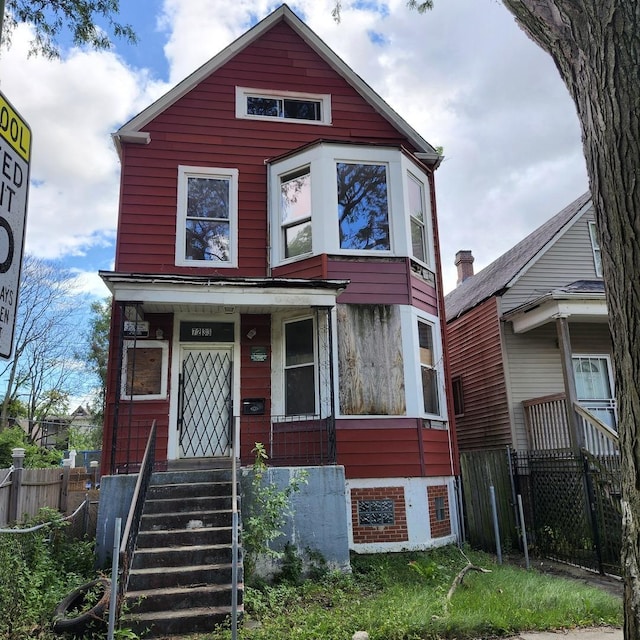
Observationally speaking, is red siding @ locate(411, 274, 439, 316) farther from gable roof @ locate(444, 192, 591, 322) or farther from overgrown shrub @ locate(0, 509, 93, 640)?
overgrown shrub @ locate(0, 509, 93, 640)

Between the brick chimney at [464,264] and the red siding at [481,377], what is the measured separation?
762 centimetres

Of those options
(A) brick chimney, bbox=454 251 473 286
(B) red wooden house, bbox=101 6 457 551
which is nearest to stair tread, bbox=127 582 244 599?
(B) red wooden house, bbox=101 6 457 551

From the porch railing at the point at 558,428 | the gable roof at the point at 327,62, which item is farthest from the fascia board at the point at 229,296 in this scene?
the porch railing at the point at 558,428

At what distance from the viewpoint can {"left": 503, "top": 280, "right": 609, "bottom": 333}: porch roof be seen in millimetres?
12094

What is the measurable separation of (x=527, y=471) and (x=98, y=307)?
27.3m

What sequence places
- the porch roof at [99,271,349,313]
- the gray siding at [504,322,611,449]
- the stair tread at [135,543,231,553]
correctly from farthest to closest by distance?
the gray siding at [504,322,611,449], the porch roof at [99,271,349,313], the stair tread at [135,543,231,553]

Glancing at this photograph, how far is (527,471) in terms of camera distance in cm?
1270

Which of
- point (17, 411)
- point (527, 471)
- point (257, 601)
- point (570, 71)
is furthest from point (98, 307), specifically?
point (570, 71)

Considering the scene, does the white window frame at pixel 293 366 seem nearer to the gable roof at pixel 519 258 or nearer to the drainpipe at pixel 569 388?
the drainpipe at pixel 569 388

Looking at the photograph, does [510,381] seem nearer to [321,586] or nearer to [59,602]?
[321,586]

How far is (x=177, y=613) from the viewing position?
6.20m

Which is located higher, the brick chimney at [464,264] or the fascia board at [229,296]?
the brick chimney at [464,264]

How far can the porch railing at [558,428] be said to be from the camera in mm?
10727

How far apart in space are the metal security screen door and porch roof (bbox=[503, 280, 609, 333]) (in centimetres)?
665
